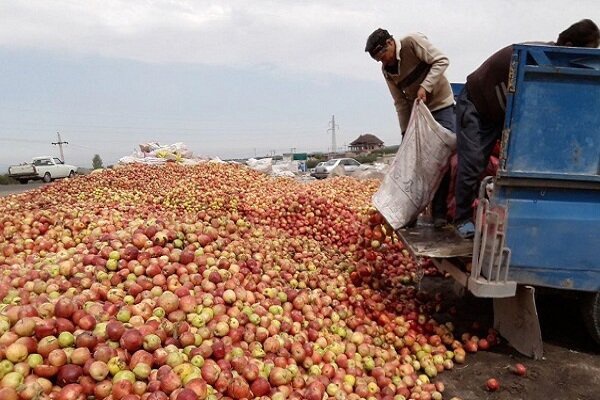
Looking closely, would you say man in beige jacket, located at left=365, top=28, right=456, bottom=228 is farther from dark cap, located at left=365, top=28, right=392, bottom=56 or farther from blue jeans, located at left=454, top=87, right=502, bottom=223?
blue jeans, located at left=454, top=87, right=502, bottom=223

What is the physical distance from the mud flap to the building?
71107mm

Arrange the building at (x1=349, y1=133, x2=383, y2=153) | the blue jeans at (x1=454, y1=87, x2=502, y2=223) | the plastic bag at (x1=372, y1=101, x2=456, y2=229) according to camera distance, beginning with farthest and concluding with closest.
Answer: the building at (x1=349, y1=133, x2=383, y2=153) < the plastic bag at (x1=372, y1=101, x2=456, y2=229) < the blue jeans at (x1=454, y1=87, x2=502, y2=223)

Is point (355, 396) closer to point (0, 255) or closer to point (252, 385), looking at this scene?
point (252, 385)

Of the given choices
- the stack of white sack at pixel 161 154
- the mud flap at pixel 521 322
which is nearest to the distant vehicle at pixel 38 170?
the stack of white sack at pixel 161 154

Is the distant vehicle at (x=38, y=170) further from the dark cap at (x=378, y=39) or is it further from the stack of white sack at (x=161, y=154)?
the dark cap at (x=378, y=39)

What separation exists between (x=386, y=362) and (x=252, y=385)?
1.36 m

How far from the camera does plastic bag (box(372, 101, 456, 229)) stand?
4.27 m

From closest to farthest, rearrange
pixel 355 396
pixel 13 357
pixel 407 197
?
pixel 13 357 < pixel 355 396 < pixel 407 197

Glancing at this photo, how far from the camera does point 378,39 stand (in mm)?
4559

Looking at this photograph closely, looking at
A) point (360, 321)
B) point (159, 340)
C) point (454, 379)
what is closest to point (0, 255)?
point (159, 340)

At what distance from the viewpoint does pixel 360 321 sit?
394cm

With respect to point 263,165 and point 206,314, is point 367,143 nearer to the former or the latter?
point 263,165

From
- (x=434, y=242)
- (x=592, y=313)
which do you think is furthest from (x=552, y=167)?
(x=592, y=313)

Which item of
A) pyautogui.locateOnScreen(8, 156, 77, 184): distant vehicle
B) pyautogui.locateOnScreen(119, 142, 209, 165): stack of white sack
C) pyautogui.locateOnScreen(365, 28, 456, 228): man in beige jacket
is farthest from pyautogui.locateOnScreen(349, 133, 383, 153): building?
pyautogui.locateOnScreen(365, 28, 456, 228): man in beige jacket
